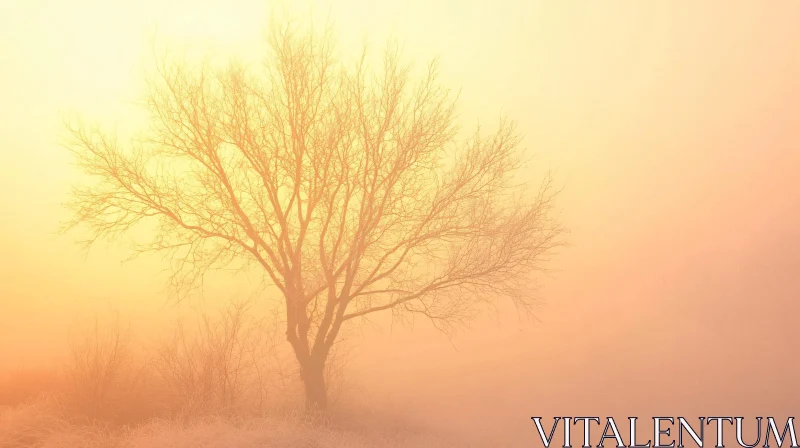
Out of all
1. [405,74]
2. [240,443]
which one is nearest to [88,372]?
[240,443]

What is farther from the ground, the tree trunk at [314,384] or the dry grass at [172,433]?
the tree trunk at [314,384]

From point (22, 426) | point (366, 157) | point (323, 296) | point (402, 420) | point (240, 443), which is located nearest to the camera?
point (240, 443)

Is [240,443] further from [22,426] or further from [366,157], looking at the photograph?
[366,157]

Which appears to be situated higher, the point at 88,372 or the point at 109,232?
the point at 109,232

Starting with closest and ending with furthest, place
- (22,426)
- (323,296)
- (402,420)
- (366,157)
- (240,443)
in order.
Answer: (240,443) → (22,426) → (366,157) → (323,296) → (402,420)

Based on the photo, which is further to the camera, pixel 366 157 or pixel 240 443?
pixel 366 157

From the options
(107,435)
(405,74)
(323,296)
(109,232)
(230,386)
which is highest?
(405,74)

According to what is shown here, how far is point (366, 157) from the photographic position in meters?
10.7

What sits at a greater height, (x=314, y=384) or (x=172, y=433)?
(x=314, y=384)

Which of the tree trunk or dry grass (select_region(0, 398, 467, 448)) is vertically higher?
the tree trunk

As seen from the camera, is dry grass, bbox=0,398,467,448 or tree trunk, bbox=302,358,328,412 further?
tree trunk, bbox=302,358,328,412

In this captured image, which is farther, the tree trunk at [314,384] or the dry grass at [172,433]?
the tree trunk at [314,384]

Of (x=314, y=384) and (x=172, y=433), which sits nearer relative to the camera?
(x=172, y=433)

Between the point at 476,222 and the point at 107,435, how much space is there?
6730 mm
